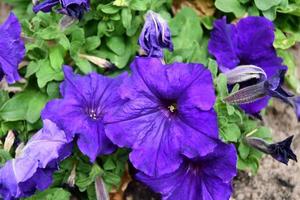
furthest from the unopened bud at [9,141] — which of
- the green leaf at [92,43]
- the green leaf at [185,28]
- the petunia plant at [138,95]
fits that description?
the green leaf at [185,28]

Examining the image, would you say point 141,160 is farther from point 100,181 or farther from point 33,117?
point 33,117

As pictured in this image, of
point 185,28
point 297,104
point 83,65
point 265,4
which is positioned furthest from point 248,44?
point 83,65

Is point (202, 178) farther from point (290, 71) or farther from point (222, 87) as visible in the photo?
point (290, 71)

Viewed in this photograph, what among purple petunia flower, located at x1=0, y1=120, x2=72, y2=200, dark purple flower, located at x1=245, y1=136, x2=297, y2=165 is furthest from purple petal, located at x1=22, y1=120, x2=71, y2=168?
dark purple flower, located at x1=245, y1=136, x2=297, y2=165

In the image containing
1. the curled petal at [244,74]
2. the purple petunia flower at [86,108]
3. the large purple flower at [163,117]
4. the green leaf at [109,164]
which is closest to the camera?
the large purple flower at [163,117]

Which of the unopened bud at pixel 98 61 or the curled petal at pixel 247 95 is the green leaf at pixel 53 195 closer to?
the unopened bud at pixel 98 61

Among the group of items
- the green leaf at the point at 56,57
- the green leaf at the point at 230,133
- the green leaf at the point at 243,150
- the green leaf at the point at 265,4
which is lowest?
the green leaf at the point at 243,150
